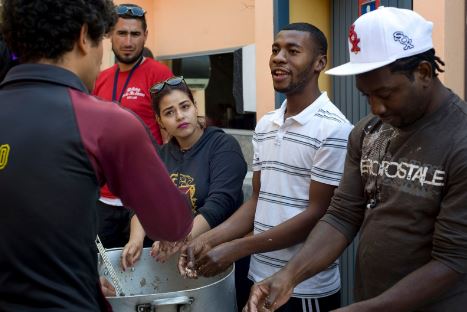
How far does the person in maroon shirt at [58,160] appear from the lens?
1.48 m

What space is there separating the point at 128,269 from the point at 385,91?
54.9 inches

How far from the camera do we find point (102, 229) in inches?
142

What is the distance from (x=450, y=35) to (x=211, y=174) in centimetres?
154

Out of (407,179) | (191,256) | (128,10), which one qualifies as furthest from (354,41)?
(128,10)

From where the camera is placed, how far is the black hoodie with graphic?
2980mm

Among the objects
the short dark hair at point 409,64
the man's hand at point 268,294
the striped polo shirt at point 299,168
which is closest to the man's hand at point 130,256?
the striped polo shirt at point 299,168

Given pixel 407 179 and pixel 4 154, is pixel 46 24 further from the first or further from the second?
pixel 407 179

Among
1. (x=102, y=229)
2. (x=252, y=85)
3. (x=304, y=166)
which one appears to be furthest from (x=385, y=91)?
(x=252, y=85)

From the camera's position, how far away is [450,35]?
11.0ft

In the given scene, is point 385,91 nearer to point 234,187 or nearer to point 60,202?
point 60,202

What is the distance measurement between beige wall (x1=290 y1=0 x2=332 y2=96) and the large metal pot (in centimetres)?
258

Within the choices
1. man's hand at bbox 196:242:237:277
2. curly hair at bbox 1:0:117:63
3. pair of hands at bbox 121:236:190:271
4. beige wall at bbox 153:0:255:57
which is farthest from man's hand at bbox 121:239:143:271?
beige wall at bbox 153:0:255:57

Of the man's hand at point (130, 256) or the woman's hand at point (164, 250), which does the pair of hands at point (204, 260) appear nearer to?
the woman's hand at point (164, 250)

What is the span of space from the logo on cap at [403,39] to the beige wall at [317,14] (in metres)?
2.99
